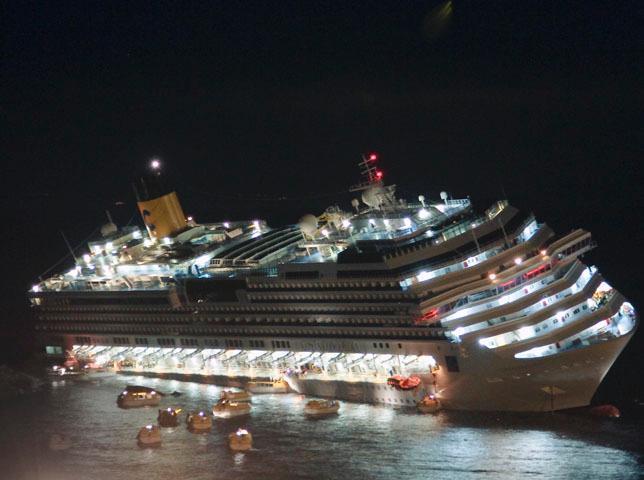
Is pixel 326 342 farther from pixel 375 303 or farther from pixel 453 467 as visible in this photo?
pixel 453 467

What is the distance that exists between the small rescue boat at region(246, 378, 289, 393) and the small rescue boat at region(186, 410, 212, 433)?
4182 mm

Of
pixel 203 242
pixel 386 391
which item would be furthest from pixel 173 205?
pixel 386 391

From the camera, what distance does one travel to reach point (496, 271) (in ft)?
158

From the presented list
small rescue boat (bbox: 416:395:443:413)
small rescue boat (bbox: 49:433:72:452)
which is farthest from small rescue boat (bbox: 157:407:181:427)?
small rescue boat (bbox: 416:395:443:413)

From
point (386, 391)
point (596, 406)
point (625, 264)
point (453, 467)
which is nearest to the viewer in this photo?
point (453, 467)

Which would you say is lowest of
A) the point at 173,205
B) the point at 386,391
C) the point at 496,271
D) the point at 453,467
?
the point at 453,467

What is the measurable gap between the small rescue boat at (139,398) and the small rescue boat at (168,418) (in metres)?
2.79

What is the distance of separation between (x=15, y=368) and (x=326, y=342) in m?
20.0

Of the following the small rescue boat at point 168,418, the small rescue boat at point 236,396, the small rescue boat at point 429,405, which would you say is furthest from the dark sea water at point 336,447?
the small rescue boat at point 236,396

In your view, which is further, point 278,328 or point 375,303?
point 278,328

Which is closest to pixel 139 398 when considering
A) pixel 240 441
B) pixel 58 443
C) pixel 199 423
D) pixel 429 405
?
pixel 58 443

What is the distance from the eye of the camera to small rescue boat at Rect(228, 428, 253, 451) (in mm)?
46719

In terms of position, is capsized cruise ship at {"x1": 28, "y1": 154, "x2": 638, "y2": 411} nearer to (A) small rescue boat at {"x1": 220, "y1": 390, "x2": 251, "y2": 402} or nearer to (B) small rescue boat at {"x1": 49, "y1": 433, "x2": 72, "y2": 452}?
Result: (A) small rescue boat at {"x1": 220, "y1": 390, "x2": 251, "y2": 402}

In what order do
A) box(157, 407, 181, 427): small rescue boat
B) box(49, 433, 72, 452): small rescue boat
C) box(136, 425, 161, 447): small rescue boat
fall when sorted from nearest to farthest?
box(136, 425, 161, 447): small rescue boat
box(49, 433, 72, 452): small rescue boat
box(157, 407, 181, 427): small rescue boat
